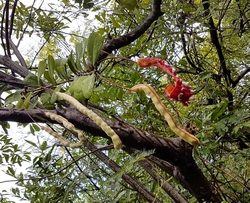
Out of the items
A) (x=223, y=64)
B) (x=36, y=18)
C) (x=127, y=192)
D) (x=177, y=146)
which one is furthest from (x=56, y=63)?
(x=223, y=64)

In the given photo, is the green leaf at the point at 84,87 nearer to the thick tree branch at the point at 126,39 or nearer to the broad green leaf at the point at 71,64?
the broad green leaf at the point at 71,64

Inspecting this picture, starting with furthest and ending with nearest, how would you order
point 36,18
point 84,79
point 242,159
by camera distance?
point 36,18, point 242,159, point 84,79

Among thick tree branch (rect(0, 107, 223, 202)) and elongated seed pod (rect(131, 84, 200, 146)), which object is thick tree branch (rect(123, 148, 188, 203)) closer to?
thick tree branch (rect(0, 107, 223, 202))

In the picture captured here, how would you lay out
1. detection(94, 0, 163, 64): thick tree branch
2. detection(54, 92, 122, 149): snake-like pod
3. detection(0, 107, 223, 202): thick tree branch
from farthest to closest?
1. detection(94, 0, 163, 64): thick tree branch
2. detection(0, 107, 223, 202): thick tree branch
3. detection(54, 92, 122, 149): snake-like pod

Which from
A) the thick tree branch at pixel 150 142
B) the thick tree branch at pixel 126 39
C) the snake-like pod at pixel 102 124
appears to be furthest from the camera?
the thick tree branch at pixel 126 39

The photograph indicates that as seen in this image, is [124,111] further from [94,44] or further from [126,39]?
[94,44]

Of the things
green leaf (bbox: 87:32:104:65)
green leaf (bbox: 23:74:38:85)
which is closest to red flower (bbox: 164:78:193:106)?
green leaf (bbox: 87:32:104:65)

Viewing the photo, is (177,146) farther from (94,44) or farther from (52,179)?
(52,179)

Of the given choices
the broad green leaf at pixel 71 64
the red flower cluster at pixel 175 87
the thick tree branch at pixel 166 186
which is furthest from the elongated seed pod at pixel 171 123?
the thick tree branch at pixel 166 186

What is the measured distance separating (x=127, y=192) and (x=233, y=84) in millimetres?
612

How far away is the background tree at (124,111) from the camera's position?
459mm

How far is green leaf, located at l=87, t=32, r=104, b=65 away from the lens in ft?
1.33

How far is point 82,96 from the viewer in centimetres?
40

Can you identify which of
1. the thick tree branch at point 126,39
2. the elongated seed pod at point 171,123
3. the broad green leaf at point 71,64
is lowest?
the elongated seed pod at point 171,123
